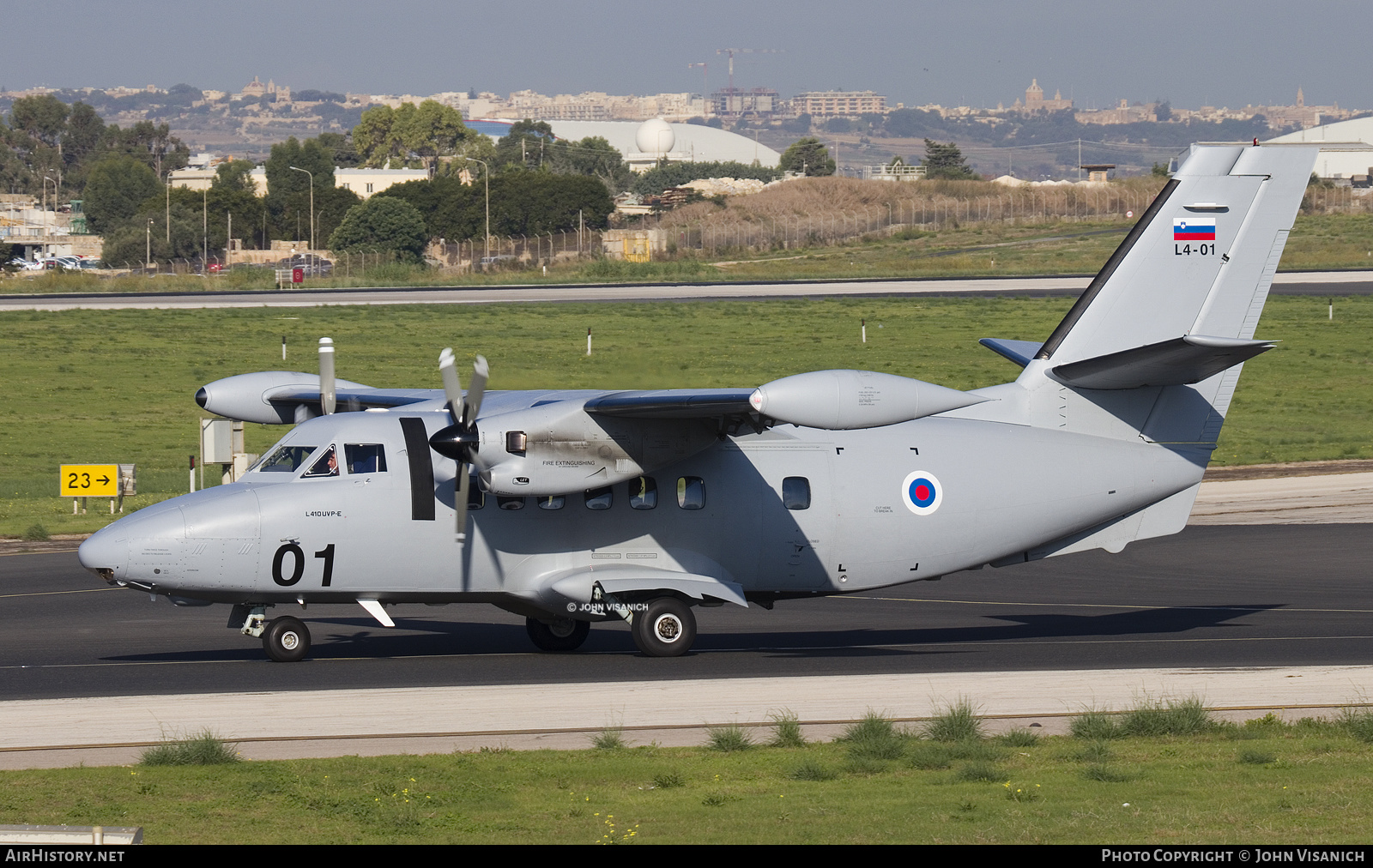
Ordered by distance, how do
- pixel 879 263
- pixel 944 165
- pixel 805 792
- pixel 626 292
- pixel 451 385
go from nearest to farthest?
pixel 805 792, pixel 451 385, pixel 626 292, pixel 879 263, pixel 944 165

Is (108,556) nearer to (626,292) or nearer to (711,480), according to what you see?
(711,480)

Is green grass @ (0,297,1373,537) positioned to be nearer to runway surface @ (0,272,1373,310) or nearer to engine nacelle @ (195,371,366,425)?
runway surface @ (0,272,1373,310)

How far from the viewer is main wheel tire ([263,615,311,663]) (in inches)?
801

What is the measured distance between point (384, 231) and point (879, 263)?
4406cm

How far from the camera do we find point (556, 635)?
72.1 ft

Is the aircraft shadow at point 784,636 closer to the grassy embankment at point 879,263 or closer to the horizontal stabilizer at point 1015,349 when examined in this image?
the horizontal stabilizer at point 1015,349

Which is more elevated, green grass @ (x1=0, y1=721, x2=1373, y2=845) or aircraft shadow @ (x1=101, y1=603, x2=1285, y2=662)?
green grass @ (x1=0, y1=721, x2=1373, y2=845)

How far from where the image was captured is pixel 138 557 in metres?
18.7

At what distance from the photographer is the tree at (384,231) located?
129750mm

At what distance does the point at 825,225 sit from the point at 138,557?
5094 inches

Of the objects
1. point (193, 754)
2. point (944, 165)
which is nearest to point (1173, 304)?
point (193, 754)

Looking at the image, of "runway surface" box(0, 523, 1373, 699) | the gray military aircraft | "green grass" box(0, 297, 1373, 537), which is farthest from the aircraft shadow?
"green grass" box(0, 297, 1373, 537)

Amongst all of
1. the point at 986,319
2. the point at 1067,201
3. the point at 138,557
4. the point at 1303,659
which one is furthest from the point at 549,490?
the point at 1067,201

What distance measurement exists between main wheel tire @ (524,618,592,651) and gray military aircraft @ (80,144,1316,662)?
41 millimetres
